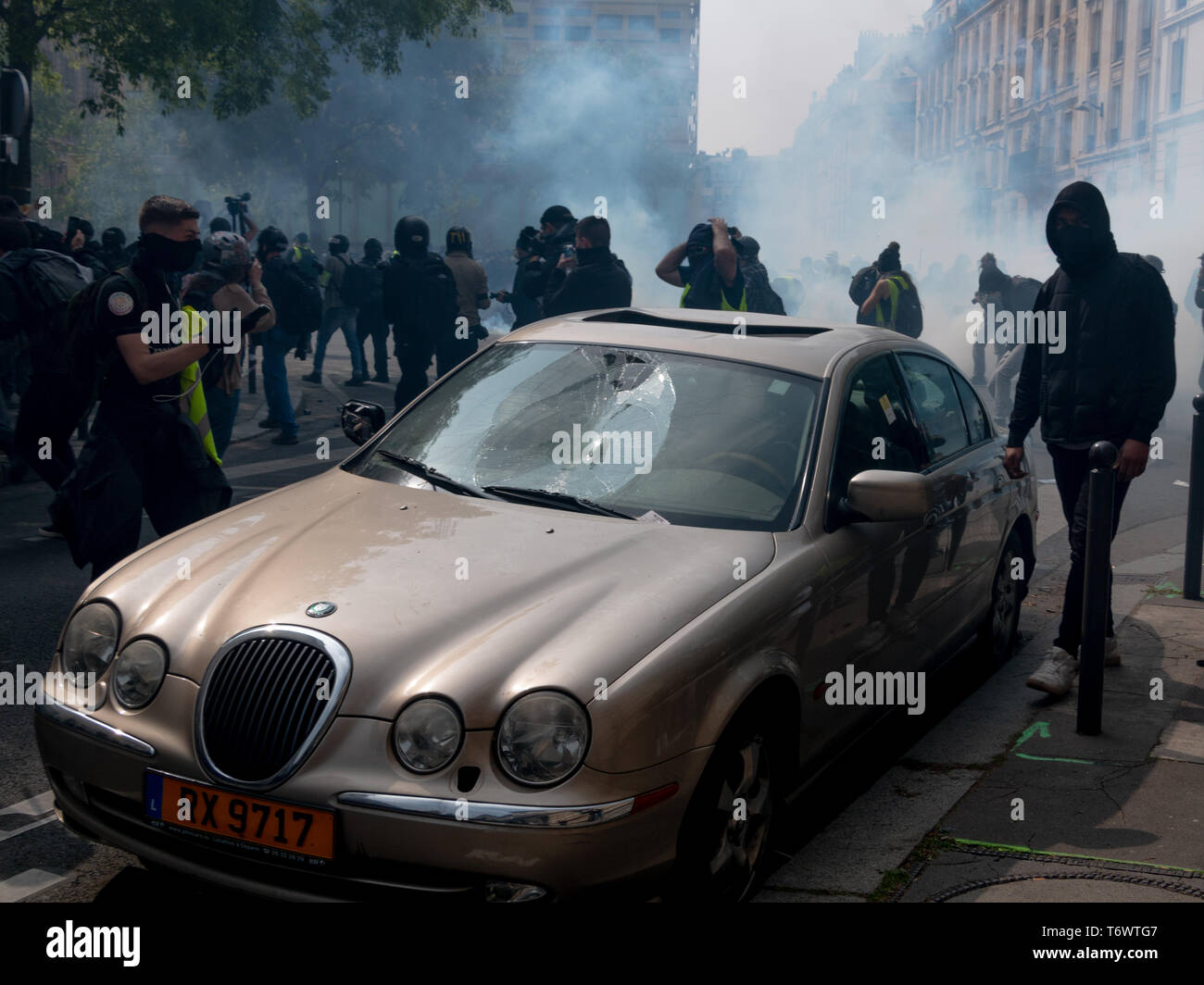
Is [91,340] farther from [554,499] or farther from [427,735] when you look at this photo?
[427,735]

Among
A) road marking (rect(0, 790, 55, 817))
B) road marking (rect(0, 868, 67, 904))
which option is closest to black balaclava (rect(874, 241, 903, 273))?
road marking (rect(0, 790, 55, 817))

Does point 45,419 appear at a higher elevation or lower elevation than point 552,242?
lower

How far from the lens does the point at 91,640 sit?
3330mm

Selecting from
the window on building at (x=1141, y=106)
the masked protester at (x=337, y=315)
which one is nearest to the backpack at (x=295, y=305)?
the masked protester at (x=337, y=315)

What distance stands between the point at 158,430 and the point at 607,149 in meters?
71.8

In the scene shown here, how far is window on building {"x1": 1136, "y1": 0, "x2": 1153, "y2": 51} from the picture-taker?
2010 inches

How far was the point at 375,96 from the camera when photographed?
54.1 meters

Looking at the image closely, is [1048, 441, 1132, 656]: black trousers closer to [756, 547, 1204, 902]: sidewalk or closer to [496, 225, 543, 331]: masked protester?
[756, 547, 1204, 902]: sidewalk

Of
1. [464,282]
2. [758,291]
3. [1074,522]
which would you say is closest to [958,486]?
[1074,522]

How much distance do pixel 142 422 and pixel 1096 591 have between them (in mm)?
3543

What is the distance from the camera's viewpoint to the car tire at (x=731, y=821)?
3.09 m

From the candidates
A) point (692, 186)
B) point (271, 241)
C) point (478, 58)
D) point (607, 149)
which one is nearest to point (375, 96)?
point (478, 58)

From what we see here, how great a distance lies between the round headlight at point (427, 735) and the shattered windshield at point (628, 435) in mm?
1100

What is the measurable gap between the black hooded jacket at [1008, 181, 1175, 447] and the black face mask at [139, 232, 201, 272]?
3367 mm
